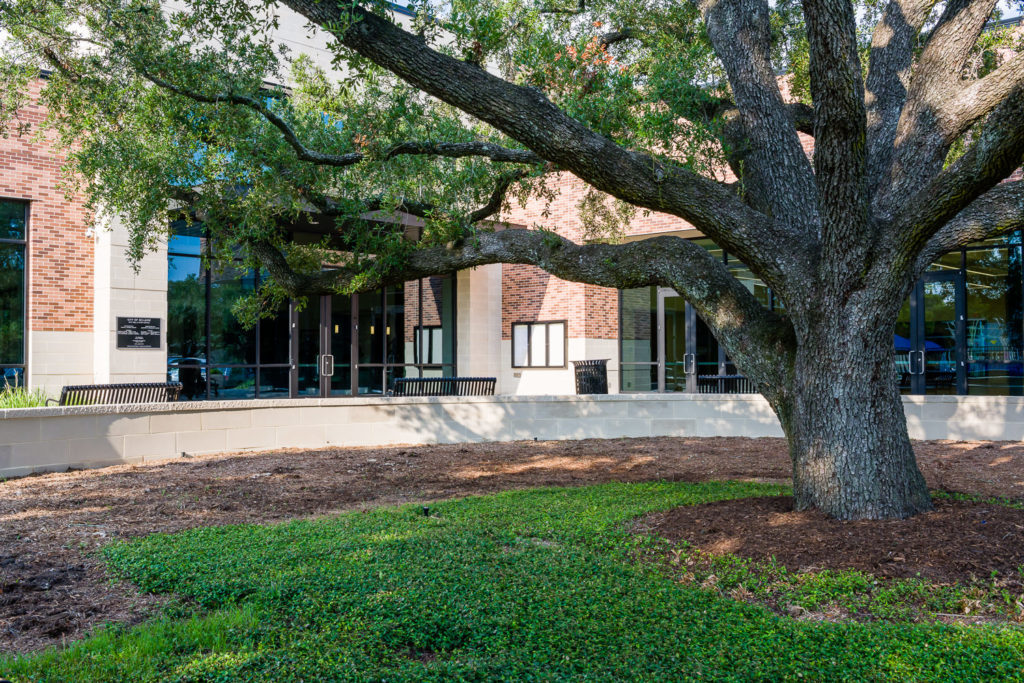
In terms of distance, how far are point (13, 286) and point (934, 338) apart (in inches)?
709

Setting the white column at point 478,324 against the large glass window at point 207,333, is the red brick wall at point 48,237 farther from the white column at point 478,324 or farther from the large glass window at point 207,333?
the white column at point 478,324

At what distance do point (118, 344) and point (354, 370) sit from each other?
563cm

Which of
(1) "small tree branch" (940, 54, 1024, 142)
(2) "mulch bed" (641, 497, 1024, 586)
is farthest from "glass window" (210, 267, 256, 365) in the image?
(1) "small tree branch" (940, 54, 1024, 142)

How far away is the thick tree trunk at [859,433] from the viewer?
221 inches

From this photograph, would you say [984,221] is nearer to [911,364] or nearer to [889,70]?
[889,70]

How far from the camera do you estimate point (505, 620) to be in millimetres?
4117

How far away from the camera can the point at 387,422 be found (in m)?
12.5

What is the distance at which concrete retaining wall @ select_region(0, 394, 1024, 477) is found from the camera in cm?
966

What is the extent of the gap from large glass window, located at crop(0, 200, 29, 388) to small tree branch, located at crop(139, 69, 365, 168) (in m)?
7.98

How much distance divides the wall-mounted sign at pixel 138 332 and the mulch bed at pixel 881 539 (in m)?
11.7

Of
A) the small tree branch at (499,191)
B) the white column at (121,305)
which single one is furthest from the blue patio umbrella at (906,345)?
the white column at (121,305)

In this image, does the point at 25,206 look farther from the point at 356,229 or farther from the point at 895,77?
the point at 895,77

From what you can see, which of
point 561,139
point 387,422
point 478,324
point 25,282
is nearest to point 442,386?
point 387,422

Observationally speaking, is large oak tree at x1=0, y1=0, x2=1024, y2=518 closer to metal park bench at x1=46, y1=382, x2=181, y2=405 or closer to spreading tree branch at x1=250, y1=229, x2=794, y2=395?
spreading tree branch at x1=250, y1=229, x2=794, y2=395
